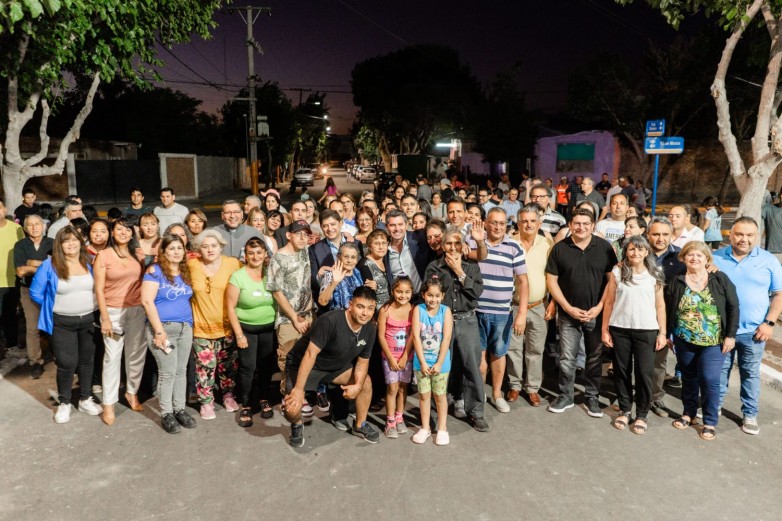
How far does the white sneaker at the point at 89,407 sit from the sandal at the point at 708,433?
5.29 metres

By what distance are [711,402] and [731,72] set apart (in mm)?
23058

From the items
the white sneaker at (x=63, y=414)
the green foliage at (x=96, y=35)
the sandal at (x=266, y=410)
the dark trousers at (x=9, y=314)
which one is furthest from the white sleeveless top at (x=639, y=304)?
the green foliage at (x=96, y=35)

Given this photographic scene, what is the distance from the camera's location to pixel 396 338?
4.70 m

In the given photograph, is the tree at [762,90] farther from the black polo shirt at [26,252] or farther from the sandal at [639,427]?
the black polo shirt at [26,252]

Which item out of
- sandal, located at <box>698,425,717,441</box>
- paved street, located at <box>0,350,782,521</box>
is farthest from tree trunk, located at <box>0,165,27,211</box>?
sandal, located at <box>698,425,717,441</box>

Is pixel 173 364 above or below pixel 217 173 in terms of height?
below

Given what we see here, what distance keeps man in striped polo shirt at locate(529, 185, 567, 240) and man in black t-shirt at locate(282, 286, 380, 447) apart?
11.5ft

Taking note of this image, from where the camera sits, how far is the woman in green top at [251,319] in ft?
15.9

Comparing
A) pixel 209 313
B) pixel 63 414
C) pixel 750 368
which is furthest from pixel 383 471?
pixel 750 368

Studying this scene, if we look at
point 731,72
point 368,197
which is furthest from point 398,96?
point 368,197

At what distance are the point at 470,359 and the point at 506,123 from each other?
27.1m

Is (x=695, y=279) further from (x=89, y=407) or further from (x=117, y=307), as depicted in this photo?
(x=89, y=407)

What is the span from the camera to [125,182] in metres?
25.1

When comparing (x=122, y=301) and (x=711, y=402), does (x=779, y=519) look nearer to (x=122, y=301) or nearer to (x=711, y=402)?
(x=711, y=402)
